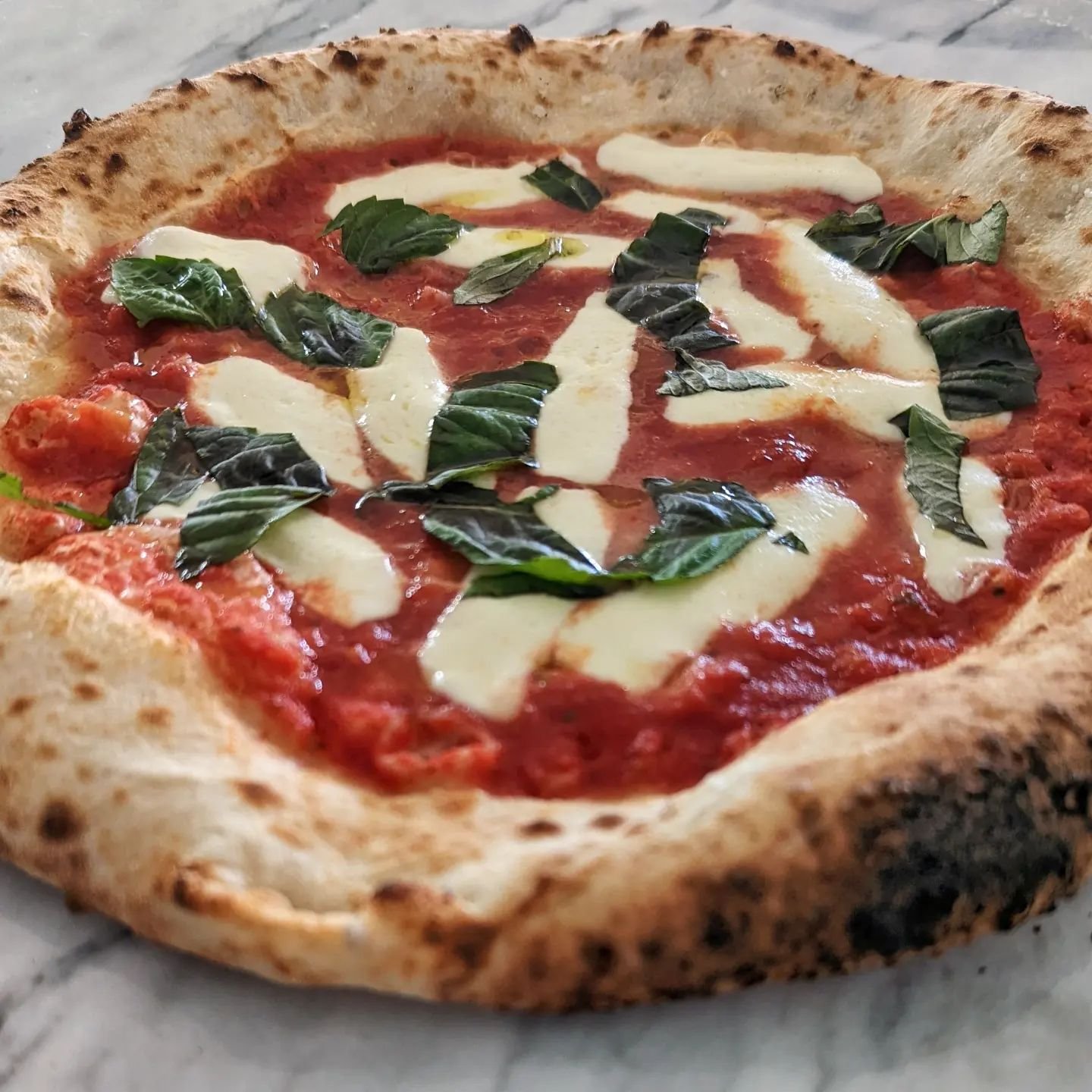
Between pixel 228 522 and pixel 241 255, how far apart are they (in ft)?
3.62

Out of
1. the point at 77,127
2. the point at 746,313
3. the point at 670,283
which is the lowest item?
the point at 746,313

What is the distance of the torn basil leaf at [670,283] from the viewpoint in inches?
114

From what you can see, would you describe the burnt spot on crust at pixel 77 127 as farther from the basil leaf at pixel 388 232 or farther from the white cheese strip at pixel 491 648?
the white cheese strip at pixel 491 648

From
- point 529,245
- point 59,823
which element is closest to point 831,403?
point 529,245

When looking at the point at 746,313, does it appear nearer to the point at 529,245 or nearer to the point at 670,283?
the point at 670,283

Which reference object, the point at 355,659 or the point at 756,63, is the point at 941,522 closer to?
the point at 355,659

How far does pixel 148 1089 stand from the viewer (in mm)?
1575

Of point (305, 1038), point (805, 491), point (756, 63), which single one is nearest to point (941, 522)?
point (805, 491)

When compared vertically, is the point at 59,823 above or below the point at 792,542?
above

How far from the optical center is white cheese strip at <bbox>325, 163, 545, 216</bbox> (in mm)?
3471

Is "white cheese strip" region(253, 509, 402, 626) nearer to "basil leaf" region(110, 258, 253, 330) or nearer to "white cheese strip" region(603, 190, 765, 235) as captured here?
"basil leaf" region(110, 258, 253, 330)

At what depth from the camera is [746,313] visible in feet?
9.75

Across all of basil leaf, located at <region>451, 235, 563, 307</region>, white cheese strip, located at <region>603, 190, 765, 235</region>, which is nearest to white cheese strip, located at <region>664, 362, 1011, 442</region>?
basil leaf, located at <region>451, 235, 563, 307</region>

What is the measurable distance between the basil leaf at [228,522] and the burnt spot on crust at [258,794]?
531mm
